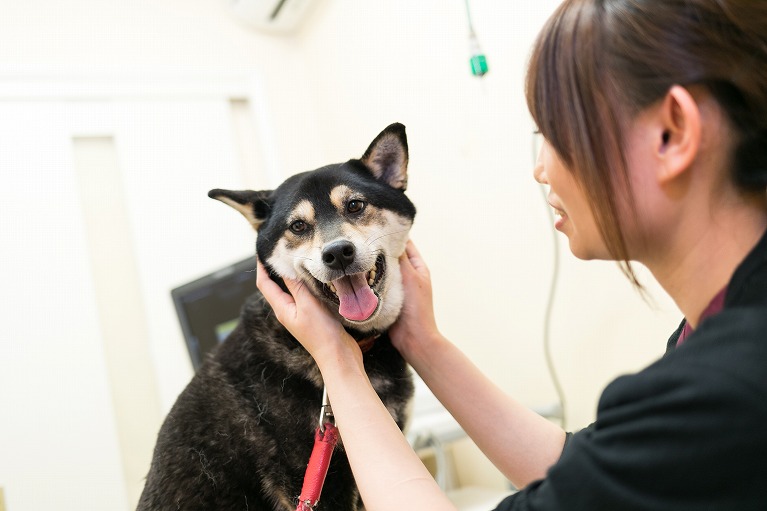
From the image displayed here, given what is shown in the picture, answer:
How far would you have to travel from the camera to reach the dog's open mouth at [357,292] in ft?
3.98

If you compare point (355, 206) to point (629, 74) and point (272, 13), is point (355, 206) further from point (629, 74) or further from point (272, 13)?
point (272, 13)

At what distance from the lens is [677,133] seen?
0.66 metres

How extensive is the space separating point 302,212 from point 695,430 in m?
0.97

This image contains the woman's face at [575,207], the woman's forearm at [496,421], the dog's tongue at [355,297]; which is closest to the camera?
the woman's face at [575,207]

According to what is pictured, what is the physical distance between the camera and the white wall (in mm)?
2002

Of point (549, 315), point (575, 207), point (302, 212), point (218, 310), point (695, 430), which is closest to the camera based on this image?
point (695, 430)

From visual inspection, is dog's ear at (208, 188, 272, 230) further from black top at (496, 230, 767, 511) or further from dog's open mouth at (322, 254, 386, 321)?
black top at (496, 230, 767, 511)

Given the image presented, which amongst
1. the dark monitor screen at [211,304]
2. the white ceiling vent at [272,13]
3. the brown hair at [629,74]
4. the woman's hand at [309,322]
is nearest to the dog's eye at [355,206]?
the woman's hand at [309,322]

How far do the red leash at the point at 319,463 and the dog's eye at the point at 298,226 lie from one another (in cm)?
45

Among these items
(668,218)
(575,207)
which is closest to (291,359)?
(575,207)

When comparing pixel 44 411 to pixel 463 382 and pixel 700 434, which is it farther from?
pixel 700 434

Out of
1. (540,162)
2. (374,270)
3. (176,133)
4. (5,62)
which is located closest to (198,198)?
(176,133)

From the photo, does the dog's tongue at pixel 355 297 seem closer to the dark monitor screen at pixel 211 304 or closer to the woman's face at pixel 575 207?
the woman's face at pixel 575 207

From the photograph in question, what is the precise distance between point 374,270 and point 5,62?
2.50 m
